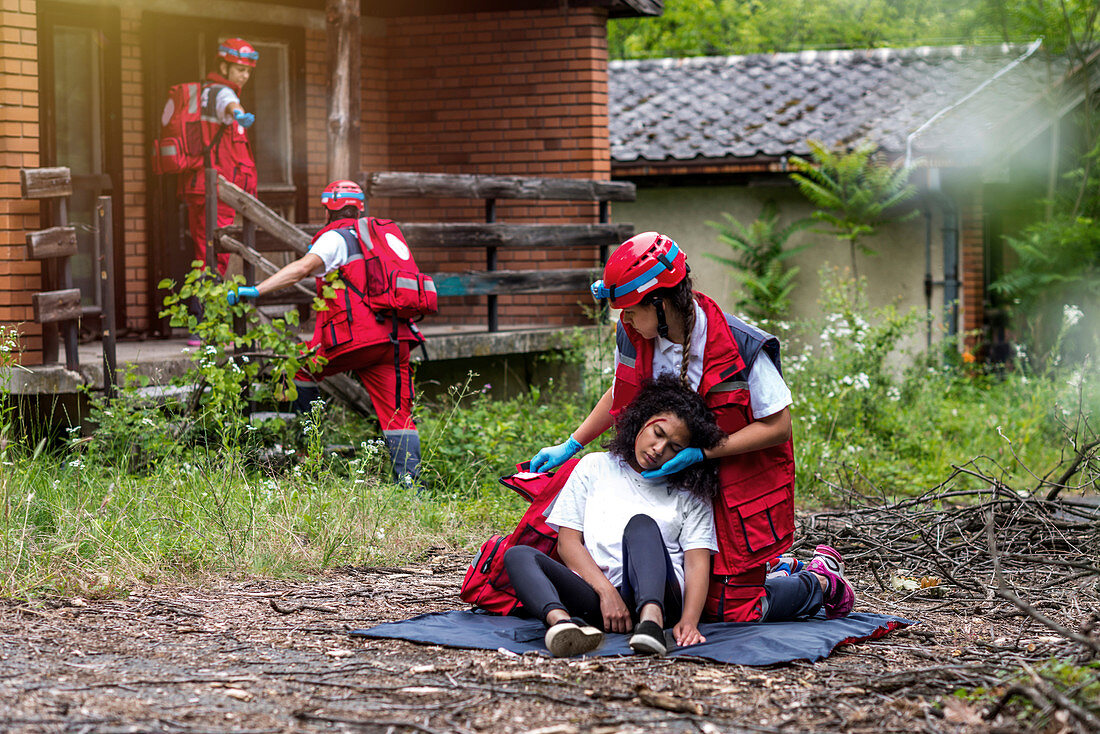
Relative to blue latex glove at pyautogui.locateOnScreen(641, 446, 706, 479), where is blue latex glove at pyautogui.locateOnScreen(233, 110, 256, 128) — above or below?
above

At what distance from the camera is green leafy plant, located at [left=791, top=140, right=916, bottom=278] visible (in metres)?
14.2

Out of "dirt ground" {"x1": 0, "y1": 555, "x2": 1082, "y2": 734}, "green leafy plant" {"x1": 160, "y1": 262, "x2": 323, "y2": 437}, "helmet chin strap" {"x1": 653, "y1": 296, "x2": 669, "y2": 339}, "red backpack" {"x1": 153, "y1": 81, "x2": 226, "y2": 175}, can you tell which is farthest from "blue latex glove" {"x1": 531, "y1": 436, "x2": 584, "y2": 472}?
Answer: "red backpack" {"x1": 153, "y1": 81, "x2": 226, "y2": 175}

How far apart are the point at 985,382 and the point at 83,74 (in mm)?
9476

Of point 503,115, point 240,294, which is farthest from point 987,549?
point 503,115

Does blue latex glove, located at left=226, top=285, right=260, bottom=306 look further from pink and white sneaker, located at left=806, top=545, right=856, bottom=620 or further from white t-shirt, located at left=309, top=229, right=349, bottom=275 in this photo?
pink and white sneaker, located at left=806, top=545, right=856, bottom=620

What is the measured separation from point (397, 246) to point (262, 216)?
1.17m

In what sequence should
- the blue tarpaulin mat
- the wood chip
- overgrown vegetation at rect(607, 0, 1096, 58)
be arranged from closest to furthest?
the wood chip → the blue tarpaulin mat → overgrown vegetation at rect(607, 0, 1096, 58)

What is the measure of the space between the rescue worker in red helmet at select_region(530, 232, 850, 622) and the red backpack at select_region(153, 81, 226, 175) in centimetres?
588

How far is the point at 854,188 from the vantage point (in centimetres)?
1444

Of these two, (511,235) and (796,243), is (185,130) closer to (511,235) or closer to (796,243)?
(511,235)

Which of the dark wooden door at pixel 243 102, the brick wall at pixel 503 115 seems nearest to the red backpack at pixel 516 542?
the dark wooden door at pixel 243 102

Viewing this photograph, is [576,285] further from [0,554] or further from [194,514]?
[0,554]

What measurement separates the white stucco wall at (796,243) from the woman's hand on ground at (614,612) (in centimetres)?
1072

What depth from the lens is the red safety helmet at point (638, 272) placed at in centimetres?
420
